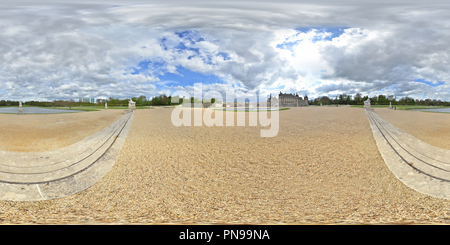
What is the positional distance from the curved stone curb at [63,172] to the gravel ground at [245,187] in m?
0.26

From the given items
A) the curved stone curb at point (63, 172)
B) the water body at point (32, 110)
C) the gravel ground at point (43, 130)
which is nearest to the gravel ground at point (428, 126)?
the curved stone curb at point (63, 172)

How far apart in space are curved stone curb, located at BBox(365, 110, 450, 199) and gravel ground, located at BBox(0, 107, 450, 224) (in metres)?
0.28

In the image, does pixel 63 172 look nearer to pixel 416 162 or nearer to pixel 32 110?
pixel 32 110

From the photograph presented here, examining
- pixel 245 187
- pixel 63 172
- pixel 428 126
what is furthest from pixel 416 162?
pixel 63 172

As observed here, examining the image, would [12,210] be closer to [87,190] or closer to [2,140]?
[87,190]

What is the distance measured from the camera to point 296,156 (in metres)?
Answer: 6.98

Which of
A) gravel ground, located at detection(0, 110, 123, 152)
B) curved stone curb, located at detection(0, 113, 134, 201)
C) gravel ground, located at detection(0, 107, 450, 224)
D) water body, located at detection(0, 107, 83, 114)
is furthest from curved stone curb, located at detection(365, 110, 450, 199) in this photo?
water body, located at detection(0, 107, 83, 114)

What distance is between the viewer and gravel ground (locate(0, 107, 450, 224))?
376cm

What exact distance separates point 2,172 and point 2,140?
177 cm

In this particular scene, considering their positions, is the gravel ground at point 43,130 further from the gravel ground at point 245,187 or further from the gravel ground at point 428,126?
the gravel ground at point 428,126

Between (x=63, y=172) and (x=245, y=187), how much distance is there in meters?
5.08

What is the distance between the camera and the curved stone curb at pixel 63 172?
15.3 feet

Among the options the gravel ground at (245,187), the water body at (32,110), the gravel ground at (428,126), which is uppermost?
the water body at (32,110)

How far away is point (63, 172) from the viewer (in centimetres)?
530
